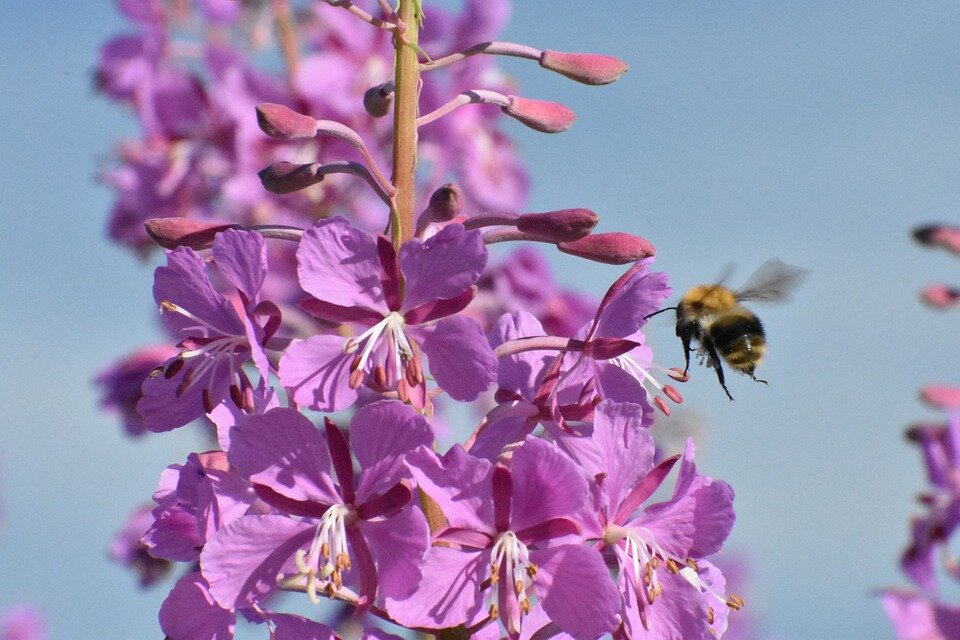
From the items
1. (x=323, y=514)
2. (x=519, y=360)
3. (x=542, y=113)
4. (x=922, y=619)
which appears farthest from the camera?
(x=922, y=619)

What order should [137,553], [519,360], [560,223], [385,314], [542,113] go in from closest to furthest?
[385,314] → [560,223] → [519,360] → [542,113] → [137,553]

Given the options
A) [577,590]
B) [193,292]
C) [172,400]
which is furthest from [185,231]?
[577,590]

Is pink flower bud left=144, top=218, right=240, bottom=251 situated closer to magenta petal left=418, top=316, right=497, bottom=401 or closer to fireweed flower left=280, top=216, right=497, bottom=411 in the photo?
fireweed flower left=280, top=216, right=497, bottom=411

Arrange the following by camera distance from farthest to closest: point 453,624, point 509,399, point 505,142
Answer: point 505,142
point 509,399
point 453,624

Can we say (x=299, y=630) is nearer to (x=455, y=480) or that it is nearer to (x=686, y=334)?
(x=455, y=480)

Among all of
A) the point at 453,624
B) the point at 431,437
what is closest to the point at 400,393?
the point at 431,437

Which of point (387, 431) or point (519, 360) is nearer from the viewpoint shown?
point (387, 431)

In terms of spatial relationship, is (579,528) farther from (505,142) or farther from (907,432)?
(505,142)

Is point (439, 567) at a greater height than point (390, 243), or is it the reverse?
point (390, 243)

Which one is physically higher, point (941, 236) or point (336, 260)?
point (336, 260)
